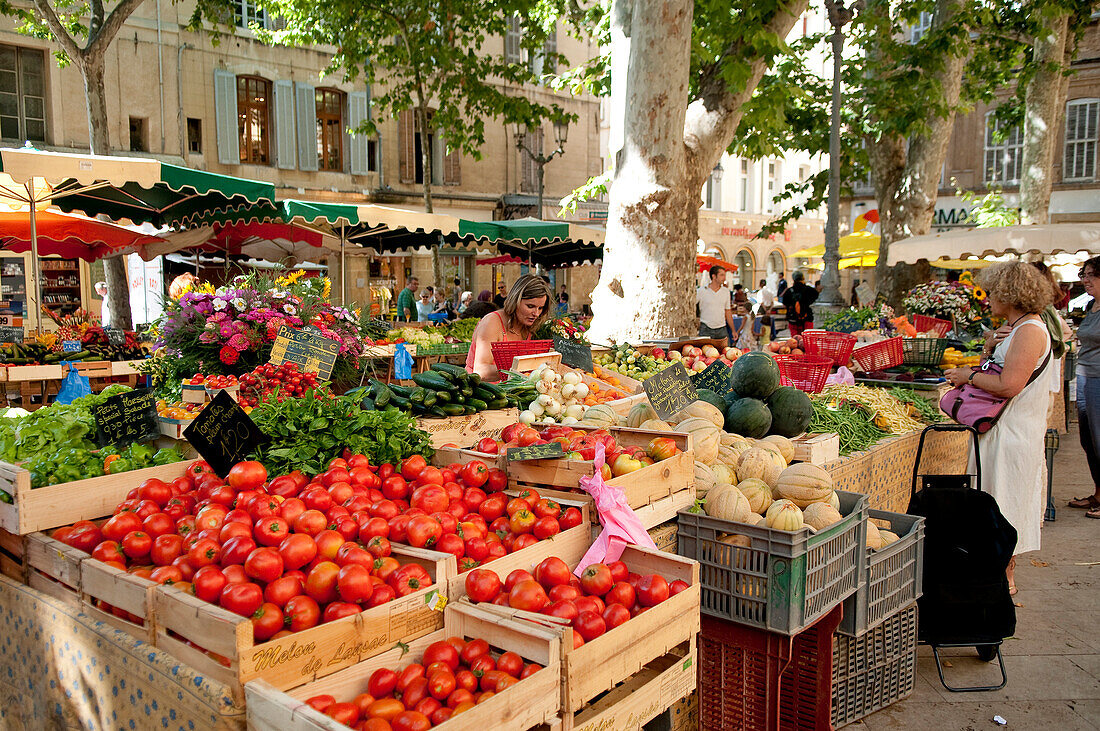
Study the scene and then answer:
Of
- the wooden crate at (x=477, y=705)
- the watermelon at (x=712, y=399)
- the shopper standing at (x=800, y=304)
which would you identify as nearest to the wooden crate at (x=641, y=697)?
the wooden crate at (x=477, y=705)

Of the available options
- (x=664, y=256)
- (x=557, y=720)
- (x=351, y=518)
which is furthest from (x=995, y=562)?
(x=664, y=256)

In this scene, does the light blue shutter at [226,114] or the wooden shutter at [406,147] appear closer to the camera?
the light blue shutter at [226,114]

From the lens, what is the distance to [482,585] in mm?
2275

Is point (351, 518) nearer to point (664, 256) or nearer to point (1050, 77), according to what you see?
point (664, 256)

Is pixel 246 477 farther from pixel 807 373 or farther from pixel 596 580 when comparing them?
pixel 807 373

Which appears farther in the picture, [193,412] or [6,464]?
[193,412]

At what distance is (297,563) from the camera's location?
220 cm

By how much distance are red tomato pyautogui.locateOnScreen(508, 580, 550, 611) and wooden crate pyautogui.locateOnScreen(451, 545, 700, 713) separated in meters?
0.08

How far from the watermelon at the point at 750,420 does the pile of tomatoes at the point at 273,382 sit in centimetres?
222

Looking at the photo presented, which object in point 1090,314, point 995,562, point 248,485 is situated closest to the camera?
point 248,485

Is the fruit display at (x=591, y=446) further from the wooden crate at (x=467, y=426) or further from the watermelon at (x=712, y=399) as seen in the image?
the watermelon at (x=712, y=399)

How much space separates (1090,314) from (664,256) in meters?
3.55

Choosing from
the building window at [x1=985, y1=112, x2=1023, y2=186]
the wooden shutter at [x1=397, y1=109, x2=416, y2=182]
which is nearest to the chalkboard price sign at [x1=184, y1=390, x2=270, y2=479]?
the wooden shutter at [x1=397, y1=109, x2=416, y2=182]

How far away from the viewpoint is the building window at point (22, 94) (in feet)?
52.1
